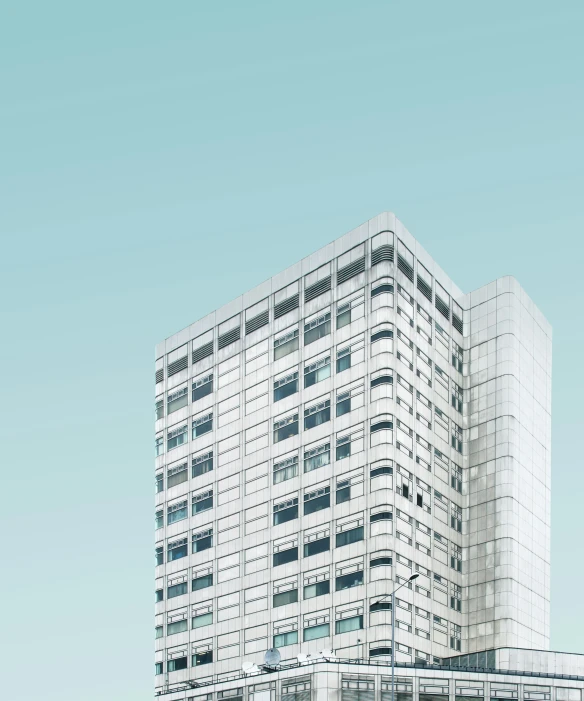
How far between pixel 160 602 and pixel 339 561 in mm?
31467

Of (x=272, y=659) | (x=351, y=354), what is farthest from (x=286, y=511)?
(x=272, y=659)

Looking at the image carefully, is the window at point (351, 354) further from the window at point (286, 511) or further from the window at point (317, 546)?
the window at point (317, 546)

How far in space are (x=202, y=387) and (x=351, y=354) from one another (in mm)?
26242

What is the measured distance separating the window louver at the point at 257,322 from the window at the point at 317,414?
14239mm

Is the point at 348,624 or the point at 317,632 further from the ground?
the point at 348,624

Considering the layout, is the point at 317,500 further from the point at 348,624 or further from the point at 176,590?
the point at 176,590

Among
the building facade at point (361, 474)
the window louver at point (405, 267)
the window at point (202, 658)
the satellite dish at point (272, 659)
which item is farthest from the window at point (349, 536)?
the window louver at point (405, 267)

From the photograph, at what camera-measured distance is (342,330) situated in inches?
4532

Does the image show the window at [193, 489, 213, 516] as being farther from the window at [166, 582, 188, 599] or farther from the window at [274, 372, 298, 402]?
the window at [274, 372, 298, 402]

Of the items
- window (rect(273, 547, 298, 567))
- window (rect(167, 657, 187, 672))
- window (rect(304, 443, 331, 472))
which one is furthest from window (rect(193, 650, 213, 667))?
window (rect(304, 443, 331, 472))

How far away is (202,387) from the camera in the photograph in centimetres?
13288

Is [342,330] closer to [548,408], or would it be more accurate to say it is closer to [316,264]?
[316,264]

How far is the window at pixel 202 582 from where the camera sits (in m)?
123

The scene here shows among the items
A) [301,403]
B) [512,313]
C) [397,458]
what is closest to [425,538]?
[397,458]
